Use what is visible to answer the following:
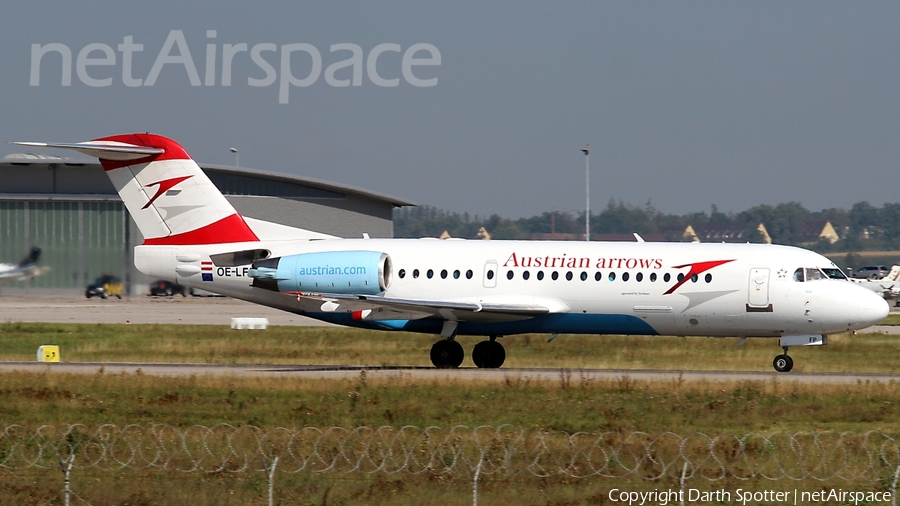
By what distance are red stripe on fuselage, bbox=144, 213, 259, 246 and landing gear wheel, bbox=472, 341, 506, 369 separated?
6.73 m

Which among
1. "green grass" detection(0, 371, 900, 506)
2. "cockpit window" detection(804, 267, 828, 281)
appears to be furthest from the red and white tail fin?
"cockpit window" detection(804, 267, 828, 281)

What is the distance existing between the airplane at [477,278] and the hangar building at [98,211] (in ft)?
95.3

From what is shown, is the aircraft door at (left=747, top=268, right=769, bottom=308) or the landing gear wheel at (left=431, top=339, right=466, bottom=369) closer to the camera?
the aircraft door at (left=747, top=268, right=769, bottom=308)

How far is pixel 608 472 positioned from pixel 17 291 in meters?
51.7

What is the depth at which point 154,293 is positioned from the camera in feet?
229

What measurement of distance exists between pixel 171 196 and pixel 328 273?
5096 mm

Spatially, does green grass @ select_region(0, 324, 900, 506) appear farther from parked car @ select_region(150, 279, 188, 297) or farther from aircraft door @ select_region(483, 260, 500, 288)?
parked car @ select_region(150, 279, 188, 297)

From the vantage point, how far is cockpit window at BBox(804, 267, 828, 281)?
27344mm

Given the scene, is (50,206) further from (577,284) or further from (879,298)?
(879,298)

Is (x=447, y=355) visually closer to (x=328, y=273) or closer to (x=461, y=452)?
(x=328, y=273)

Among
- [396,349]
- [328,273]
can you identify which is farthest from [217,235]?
[396,349]

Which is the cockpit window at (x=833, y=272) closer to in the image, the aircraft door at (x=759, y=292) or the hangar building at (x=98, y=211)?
the aircraft door at (x=759, y=292)

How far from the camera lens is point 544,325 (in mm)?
28094

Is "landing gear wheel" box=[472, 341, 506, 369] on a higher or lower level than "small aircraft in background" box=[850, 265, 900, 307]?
lower
